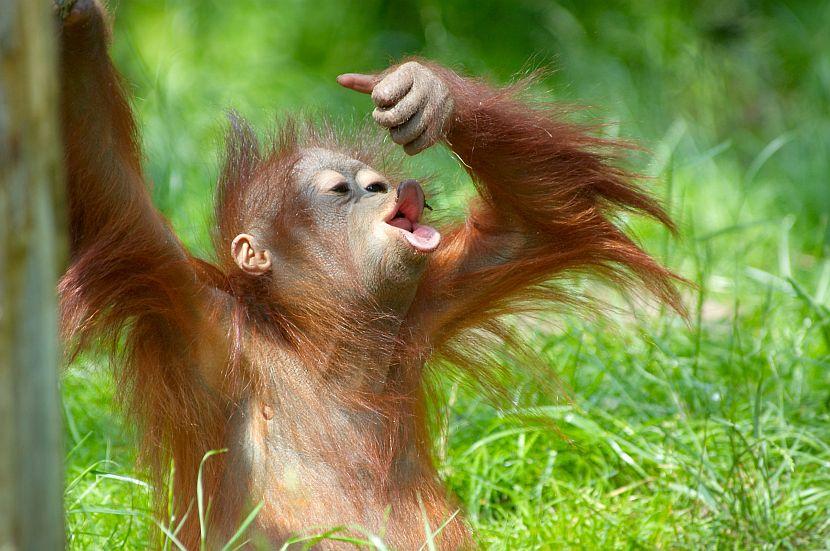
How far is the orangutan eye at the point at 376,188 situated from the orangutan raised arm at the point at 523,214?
241 millimetres

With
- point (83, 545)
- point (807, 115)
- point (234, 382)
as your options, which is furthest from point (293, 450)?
point (807, 115)

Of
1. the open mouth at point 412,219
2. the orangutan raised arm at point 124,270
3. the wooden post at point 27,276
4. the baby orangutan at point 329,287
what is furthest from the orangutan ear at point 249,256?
the wooden post at point 27,276

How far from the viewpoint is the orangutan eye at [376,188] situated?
3.11m

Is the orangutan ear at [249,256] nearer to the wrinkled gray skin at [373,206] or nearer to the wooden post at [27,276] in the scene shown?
Result: the wrinkled gray skin at [373,206]

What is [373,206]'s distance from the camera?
3.02 meters

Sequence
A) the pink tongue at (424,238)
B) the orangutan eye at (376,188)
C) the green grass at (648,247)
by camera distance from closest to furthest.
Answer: the pink tongue at (424,238) < the orangutan eye at (376,188) < the green grass at (648,247)

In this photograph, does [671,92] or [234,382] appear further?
[671,92]

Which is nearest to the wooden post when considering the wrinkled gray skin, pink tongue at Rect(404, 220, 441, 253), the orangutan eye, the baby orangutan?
the baby orangutan

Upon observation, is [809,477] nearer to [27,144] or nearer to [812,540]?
[812,540]

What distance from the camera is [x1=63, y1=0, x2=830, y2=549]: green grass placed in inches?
133

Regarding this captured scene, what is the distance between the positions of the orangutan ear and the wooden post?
148cm

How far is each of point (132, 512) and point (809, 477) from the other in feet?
6.62

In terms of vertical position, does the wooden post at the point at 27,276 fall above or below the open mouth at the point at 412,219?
above

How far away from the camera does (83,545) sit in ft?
10.1
